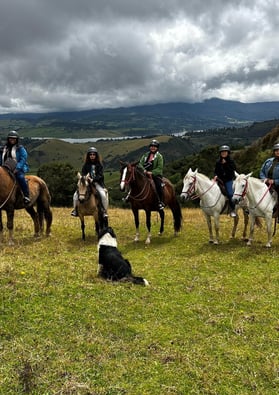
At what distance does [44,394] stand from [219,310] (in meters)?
4.34

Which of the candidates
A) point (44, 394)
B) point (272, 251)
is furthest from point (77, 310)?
point (272, 251)

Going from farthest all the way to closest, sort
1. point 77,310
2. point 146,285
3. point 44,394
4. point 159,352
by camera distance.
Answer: point 146,285 < point 77,310 < point 159,352 < point 44,394

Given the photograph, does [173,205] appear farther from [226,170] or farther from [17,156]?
[17,156]

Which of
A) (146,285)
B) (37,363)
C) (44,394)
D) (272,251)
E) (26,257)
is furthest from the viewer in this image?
(272,251)

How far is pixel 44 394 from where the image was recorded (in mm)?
4801

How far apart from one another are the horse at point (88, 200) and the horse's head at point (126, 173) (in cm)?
133

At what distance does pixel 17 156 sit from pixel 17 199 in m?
1.68

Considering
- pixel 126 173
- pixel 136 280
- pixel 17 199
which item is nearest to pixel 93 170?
pixel 126 173

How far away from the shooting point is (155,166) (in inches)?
596

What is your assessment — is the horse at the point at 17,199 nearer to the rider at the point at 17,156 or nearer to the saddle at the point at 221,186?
the rider at the point at 17,156

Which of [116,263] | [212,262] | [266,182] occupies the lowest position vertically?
[212,262]

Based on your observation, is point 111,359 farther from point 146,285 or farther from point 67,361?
point 146,285

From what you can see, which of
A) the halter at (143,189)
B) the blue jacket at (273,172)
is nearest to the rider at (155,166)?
the halter at (143,189)

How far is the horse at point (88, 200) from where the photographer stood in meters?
13.4
